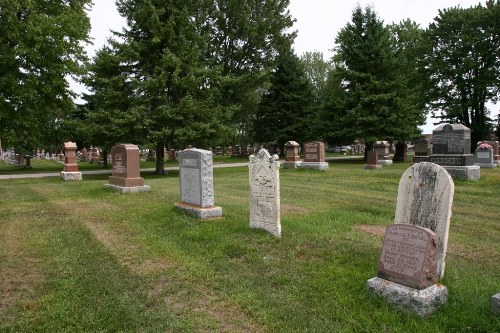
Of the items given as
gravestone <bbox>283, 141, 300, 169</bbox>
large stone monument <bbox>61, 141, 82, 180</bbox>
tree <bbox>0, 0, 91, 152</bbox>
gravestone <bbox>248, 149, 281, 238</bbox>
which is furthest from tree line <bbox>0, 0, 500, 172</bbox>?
A: gravestone <bbox>248, 149, 281, 238</bbox>

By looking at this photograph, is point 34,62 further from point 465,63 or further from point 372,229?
point 465,63

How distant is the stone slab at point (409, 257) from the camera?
3.79 meters

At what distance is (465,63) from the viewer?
32.8 metres

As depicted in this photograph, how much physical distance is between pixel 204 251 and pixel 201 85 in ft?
59.2

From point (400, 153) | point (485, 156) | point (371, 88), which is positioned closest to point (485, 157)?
point (485, 156)

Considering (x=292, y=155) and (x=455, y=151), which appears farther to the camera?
(x=292, y=155)

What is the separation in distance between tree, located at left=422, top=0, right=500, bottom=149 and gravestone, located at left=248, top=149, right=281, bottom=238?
32.2m

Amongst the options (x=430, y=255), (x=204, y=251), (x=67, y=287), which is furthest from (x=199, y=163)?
(x=430, y=255)

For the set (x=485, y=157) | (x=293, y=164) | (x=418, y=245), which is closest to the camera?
(x=418, y=245)

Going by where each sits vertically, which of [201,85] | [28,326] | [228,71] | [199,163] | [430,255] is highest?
[228,71]

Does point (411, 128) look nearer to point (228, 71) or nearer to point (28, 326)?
point (228, 71)

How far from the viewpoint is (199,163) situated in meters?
8.50

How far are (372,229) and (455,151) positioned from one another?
30.7 ft

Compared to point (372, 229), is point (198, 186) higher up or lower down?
higher up
